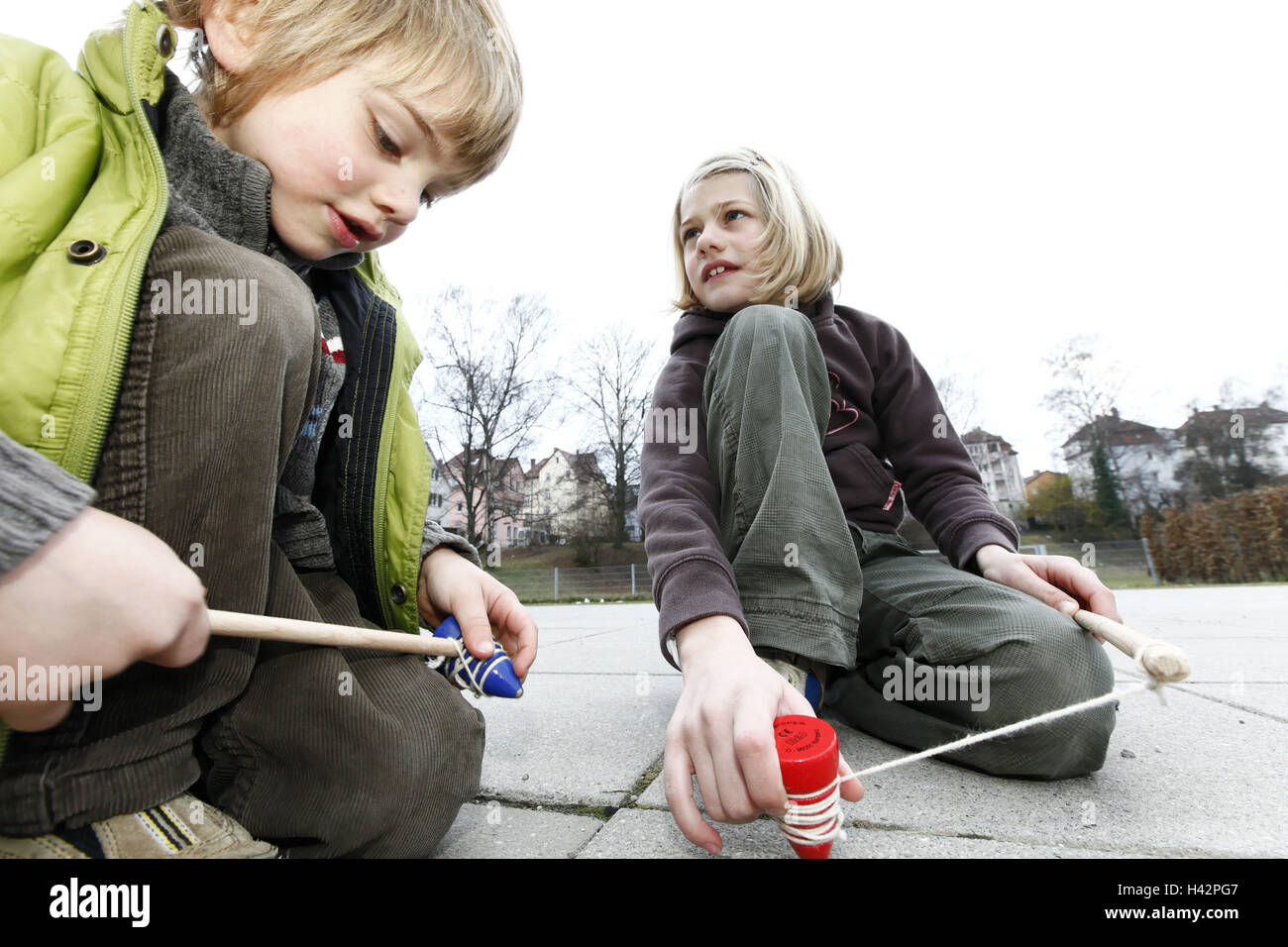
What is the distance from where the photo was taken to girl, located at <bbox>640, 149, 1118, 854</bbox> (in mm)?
803

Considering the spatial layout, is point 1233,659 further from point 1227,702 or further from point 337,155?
point 337,155

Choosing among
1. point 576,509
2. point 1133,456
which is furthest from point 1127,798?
point 1133,456

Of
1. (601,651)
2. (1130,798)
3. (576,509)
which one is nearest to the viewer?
(1130,798)

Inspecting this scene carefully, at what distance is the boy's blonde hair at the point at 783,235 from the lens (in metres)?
1.72

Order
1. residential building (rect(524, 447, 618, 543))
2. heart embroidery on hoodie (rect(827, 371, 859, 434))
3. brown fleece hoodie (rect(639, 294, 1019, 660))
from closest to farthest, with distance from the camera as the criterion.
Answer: brown fleece hoodie (rect(639, 294, 1019, 660)), heart embroidery on hoodie (rect(827, 371, 859, 434)), residential building (rect(524, 447, 618, 543))

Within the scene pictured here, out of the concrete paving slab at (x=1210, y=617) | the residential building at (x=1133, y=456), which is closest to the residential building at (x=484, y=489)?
the concrete paving slab at (x=1210, y=617)

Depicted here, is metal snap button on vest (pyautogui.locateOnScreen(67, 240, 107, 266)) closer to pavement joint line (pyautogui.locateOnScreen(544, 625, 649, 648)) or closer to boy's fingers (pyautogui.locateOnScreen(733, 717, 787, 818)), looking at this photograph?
boy's fingers (pyautogui.locateOnScreen(733, 717, 787, 818))

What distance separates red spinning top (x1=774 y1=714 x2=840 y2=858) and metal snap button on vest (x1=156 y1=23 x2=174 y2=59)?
117 centimetres

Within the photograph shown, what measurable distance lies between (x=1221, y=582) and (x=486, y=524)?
1489 centimetres

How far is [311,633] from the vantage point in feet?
2.33

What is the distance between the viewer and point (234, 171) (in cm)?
100

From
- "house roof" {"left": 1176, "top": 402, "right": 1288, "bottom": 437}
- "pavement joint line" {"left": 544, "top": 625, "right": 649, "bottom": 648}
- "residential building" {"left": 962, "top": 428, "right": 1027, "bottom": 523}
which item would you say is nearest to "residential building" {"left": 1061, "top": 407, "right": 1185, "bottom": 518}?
"house roof" {"left": 1176, "top": 402, "right": 1288, "bottom": 437}

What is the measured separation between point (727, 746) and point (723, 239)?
52.6 inches
